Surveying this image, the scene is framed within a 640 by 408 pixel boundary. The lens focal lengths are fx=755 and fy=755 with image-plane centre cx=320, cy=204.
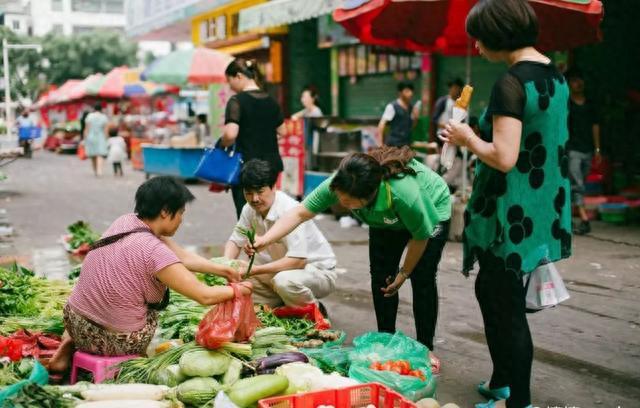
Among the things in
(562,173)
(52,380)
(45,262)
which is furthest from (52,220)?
(562,173)

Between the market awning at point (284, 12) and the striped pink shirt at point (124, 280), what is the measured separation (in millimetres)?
7801

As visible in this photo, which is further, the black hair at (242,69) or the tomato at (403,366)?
the black hair at (242,69)

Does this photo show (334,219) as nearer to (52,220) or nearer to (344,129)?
(344,129)

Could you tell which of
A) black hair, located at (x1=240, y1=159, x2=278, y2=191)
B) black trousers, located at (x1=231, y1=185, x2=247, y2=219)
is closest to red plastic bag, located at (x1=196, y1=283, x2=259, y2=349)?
black hair, located at (x1=240, y1=159, x2=278, y2=191)

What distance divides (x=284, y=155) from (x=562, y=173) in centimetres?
907

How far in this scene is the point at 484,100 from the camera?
12523 mm

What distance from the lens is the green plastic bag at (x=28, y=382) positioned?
3312 millimetres

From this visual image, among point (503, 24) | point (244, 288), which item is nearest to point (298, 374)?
point (244, 288)

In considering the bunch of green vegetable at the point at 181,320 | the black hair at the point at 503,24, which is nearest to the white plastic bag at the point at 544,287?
the black hair at the point at 503,24

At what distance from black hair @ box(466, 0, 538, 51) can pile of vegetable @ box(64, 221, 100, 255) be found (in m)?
6.12

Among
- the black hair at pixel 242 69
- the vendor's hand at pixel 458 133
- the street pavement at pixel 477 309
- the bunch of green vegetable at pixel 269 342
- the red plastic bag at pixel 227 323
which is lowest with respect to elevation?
the street pavement at pixel 477 309

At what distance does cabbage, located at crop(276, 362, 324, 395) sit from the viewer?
364 centimetres

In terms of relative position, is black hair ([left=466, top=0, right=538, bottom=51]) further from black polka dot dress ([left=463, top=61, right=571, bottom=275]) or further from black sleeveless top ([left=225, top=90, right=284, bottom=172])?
black sleeveless top ([left=225, top=90, right=284, bottom=172])

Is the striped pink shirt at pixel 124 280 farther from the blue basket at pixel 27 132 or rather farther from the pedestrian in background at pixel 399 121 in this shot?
the blue basket at pixel 27 132
